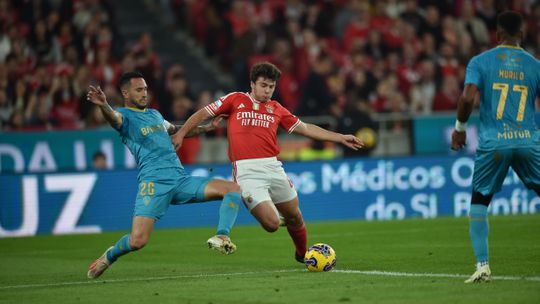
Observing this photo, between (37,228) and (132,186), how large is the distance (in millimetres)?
1943

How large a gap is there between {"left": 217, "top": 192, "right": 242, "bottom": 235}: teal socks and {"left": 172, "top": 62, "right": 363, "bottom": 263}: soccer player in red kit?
43 centimetres

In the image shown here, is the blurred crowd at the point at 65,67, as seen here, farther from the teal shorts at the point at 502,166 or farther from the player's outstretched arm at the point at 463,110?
the teal shorts at the point at 502,166

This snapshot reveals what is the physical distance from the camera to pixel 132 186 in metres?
19.7

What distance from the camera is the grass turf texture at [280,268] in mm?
9039

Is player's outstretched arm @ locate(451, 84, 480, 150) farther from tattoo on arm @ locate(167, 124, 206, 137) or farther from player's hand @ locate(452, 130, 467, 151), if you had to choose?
tattoo on arm @ locate(167, 124, 206, 137)

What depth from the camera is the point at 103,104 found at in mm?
10570

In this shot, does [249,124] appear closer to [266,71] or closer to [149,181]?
[266,71]

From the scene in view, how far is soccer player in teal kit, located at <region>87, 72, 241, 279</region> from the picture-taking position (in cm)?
1097

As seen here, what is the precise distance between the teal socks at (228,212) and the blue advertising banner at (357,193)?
880cm

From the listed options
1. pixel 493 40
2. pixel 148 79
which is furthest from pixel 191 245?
pixel 493 40

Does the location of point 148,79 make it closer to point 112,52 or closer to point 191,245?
point 112,52

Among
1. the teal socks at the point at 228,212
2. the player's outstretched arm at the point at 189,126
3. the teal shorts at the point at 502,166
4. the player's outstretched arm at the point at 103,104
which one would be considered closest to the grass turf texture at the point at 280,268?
the teal socks at the point at 228,212

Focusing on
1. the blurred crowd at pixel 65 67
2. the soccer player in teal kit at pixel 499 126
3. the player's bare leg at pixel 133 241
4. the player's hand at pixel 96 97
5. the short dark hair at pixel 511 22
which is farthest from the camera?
the blurred crowd at pixel 65 67

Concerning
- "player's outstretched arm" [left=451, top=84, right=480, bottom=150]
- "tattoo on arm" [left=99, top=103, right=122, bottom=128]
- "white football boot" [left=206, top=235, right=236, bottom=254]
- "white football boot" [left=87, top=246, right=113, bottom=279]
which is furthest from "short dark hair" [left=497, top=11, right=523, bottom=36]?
"white football boot" [left=87, top=246, right=113, bottom=279]
